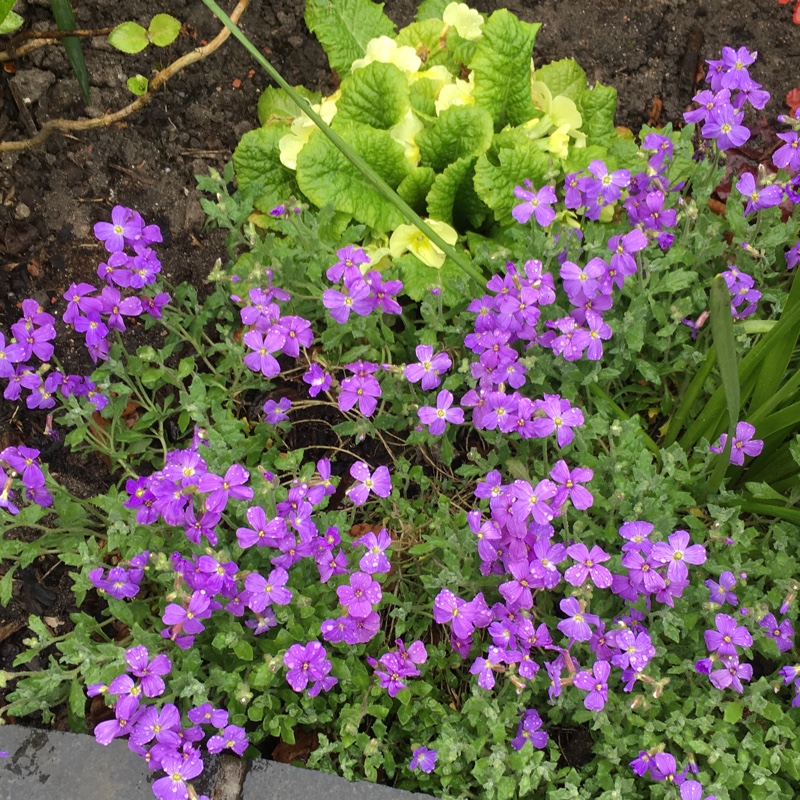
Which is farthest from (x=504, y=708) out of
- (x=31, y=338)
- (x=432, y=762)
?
(x=31, y=338)

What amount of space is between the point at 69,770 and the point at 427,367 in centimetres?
138

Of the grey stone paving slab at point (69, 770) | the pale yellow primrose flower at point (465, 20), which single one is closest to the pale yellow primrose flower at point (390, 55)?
the pale yellow primrose flower at point (465, 20)

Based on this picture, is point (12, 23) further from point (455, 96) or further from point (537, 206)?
point (537, 206)

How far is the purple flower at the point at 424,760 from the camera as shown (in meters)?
1.99

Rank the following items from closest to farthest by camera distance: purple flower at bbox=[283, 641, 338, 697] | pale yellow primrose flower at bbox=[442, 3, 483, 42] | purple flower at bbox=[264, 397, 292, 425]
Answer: purple flower at bbox=[283, 641, 338, 697]
purple flower at bbox=[264, 397, 292, 425]
pale yellow primrose flower at bbox=[442, 3, 483, 42]

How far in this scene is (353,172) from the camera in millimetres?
2768

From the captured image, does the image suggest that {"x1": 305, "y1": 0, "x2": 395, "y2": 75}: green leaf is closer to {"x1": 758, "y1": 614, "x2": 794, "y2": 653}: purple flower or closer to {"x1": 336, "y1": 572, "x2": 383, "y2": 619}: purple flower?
{"x1": 336, "y1": 572, "x2": 383, "y2": 619}: purple flower

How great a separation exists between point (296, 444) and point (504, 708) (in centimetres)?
115

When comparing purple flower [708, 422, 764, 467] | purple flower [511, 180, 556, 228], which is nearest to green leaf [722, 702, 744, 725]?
purple flower [708, 422, 764, 467]

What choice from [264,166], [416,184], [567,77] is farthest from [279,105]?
[567,77]

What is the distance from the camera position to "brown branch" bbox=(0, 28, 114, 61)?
2.85 meters

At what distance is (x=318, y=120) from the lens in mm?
1859

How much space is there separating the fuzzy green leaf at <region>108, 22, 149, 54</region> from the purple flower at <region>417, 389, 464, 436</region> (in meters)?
1.64

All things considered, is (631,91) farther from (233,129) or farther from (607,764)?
(607,764)
